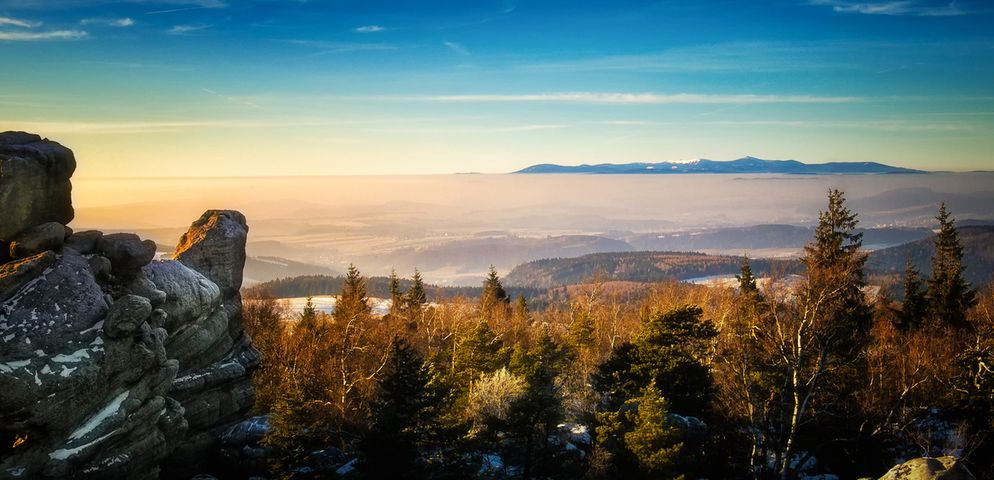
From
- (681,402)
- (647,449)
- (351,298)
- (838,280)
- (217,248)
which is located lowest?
(681,402)

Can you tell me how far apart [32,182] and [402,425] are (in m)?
15.5

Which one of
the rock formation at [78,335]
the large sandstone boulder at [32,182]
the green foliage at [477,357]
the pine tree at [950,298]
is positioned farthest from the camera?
the pine tree at [950,298]

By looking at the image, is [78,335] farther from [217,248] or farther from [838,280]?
[838,280]

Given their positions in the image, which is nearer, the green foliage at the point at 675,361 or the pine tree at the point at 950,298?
the green foliage at the point at 675,361

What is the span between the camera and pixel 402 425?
23875mm

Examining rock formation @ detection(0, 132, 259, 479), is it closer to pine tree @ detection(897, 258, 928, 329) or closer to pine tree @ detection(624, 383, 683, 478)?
pine tree @ detection(624, 383, 683, 478)

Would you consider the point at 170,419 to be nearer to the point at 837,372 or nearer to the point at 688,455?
the point at 688,455

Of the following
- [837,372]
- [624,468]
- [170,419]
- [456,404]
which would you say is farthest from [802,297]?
[170,419]

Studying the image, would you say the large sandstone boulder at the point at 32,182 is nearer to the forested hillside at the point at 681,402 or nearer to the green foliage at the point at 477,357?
the forested hillside at the point at 681,402

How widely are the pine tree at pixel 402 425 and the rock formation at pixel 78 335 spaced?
7331 mm

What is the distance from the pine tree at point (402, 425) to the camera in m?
23.1

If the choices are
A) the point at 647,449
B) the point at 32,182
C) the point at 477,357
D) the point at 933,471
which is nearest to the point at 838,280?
the point at 933,471

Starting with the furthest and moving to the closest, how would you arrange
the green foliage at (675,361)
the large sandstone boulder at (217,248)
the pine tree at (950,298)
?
the pine tree at (950,298)
the green foliage at (675,361)
the large sandstone boulder at (217,248)

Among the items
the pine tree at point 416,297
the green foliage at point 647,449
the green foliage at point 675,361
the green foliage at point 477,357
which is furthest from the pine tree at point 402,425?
the pine tree at point 416,297
